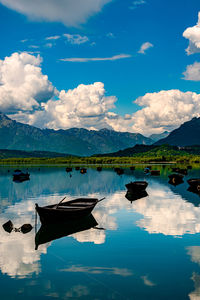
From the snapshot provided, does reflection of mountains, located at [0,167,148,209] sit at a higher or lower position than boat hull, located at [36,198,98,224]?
lower

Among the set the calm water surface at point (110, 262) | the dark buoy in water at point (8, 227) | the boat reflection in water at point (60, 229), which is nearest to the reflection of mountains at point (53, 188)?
the dark buoy in water at point (8, 227)

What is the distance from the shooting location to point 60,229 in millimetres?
36094

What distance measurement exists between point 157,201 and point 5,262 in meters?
39.7

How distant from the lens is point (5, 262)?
2478cm

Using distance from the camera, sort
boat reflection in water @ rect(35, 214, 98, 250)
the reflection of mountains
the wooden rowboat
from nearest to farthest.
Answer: boat reflection in water @ rect(35, 214, 98, 250) < the wooden rowboat < the reflection of mountains

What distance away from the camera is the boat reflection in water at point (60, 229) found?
32.1m

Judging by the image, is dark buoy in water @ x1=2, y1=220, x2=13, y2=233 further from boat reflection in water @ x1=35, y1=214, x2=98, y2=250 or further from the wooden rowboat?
the wooden rowboat

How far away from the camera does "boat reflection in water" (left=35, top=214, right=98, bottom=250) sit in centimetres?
3212

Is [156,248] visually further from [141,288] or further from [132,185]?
[132,185]

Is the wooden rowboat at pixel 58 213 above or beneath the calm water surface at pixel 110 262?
above

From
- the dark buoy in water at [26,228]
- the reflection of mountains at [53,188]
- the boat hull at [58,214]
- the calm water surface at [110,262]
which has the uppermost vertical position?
the boat hull at [58,214]

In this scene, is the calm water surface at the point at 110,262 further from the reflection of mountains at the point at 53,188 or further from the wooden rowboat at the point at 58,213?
the reflection of mountains at the point at 53,188

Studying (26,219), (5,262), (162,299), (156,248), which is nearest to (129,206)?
(26,219)

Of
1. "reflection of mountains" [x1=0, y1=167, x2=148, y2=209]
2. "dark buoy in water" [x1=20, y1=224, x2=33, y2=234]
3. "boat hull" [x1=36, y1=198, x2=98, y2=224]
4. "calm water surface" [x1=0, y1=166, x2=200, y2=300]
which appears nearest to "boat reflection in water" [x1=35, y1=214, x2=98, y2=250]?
"boat hull" [x1=36, y1=198, x2=98, y2=224]
